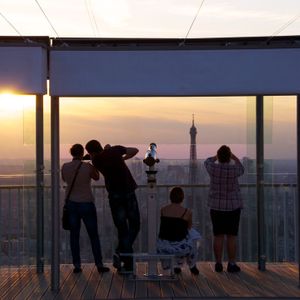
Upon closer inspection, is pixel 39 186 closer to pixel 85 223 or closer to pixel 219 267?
pixel 85 223

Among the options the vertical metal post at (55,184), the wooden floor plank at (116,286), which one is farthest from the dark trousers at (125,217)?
the vertical metal post at (55,184)

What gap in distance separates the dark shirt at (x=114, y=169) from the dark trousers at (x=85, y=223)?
1.22 feet

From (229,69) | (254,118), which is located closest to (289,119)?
(254,118)

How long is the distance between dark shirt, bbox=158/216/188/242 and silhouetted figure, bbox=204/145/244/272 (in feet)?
1.76

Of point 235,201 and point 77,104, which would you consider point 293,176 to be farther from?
point 77,104

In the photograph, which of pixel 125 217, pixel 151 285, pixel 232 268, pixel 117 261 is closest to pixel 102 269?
pixel 117 261

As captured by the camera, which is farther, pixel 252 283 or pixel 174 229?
pixel 174 229

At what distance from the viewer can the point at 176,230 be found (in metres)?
9.67

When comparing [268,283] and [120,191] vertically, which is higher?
[120,191]

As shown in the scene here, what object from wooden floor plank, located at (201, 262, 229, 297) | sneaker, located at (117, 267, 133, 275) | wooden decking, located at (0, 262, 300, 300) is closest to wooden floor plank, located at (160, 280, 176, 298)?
wooden decking, located at (0, 262, 300, 300)

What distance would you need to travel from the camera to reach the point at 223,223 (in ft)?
33.1

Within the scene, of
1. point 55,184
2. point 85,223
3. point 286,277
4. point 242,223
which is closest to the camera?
point 55,184

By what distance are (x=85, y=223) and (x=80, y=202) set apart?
0.27m

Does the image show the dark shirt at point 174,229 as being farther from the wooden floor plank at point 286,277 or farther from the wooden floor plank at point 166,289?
the wooden floor plank at point 286,277
